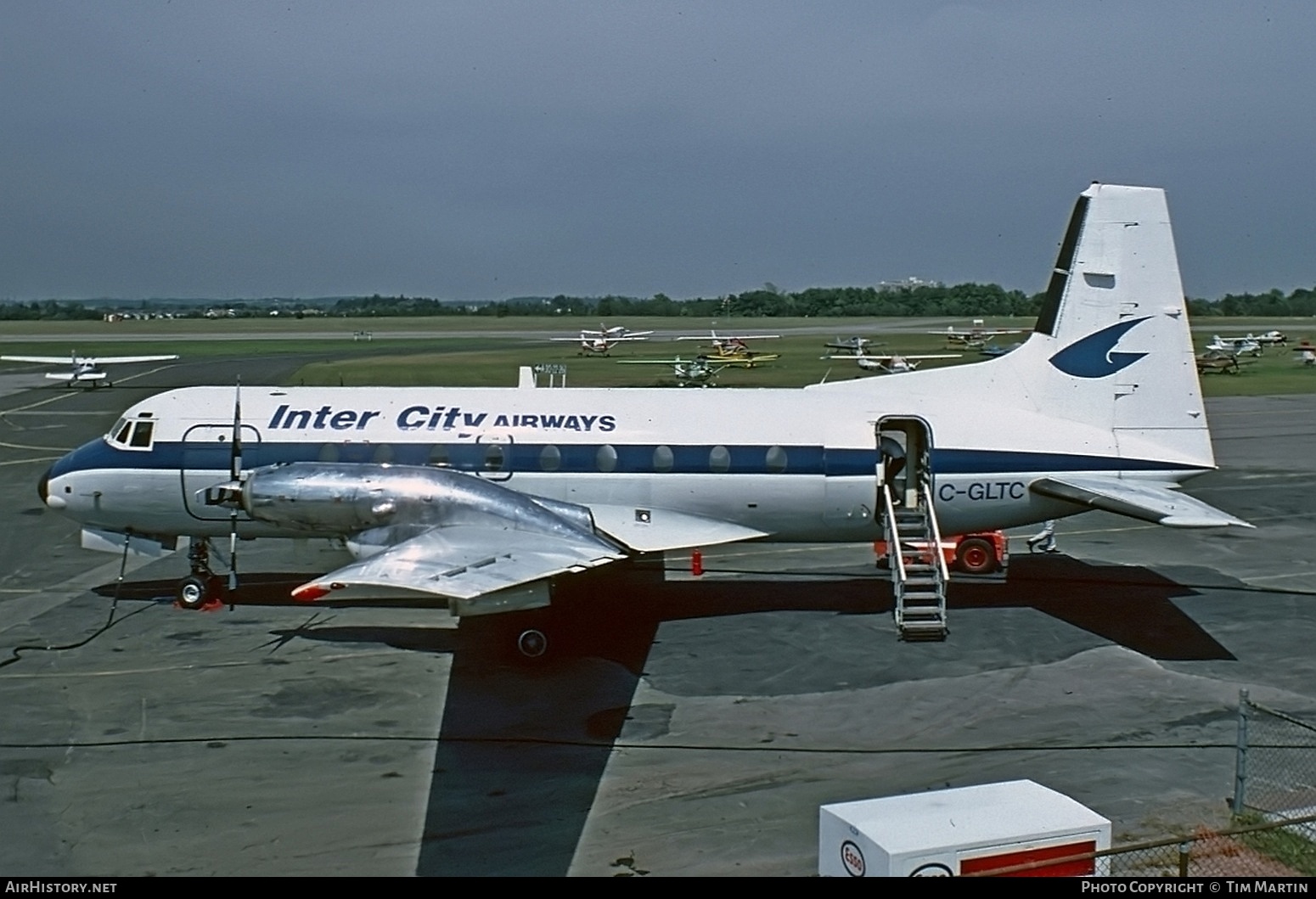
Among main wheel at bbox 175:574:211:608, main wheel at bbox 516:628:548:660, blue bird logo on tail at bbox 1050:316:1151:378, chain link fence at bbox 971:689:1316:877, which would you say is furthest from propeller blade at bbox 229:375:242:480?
blue bird logo on tail at bbox 1050:316:1151:378

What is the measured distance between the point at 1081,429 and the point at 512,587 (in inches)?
423

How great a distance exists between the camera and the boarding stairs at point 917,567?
16.7m

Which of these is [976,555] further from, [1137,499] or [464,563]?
[464,563]

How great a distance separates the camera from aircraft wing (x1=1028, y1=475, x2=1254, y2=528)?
55.7 feet

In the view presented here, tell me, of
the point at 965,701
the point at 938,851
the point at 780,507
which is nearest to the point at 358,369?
the point at 780,507

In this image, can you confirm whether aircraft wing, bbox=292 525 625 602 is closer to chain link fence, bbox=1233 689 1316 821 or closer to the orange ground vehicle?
the orange ground vehicle

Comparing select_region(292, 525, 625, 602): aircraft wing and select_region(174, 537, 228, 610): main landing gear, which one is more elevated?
select_region(292, 525, 625, 602): aircraft wing

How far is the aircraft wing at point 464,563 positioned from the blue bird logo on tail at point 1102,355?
902 centimetres

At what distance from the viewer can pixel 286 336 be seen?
133 meters

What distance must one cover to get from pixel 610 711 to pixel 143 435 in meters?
10.4

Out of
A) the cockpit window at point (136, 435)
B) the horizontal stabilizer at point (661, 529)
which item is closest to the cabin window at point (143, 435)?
the cockpit window at point (136, 435)

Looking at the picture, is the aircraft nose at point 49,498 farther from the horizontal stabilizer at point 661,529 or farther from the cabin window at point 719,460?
the cabin window at point 719,460

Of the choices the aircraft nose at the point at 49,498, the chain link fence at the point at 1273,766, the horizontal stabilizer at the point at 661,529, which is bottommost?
the chain link fence at the point at 1273,766

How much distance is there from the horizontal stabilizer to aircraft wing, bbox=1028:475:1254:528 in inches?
204
